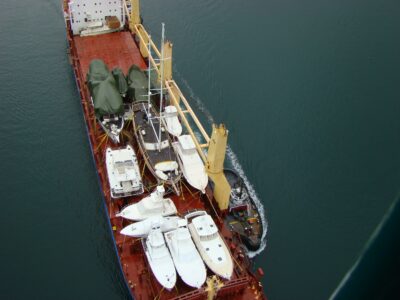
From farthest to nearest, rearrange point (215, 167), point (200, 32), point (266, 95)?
point (200, 32)
point (266, 95)
point (215, 167)

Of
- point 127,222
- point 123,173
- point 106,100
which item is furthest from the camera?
point 106,100

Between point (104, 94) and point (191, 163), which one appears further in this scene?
point (104, 94)

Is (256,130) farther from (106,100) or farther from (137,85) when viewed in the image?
(106,100)

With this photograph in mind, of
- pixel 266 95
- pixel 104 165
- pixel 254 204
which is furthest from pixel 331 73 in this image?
pixel 104 165

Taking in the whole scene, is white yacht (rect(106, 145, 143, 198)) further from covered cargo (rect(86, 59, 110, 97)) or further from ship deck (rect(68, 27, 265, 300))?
covered cargo (rect(86, 59, 110, 97))

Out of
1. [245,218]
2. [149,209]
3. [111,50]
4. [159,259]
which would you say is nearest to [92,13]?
[111,50]

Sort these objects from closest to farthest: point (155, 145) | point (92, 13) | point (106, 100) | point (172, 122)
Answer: point (155, 145) < point (172, 122) < point (106, 100) < point (92, 13)

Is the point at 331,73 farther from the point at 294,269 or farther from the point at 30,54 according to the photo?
the point at 30,54
